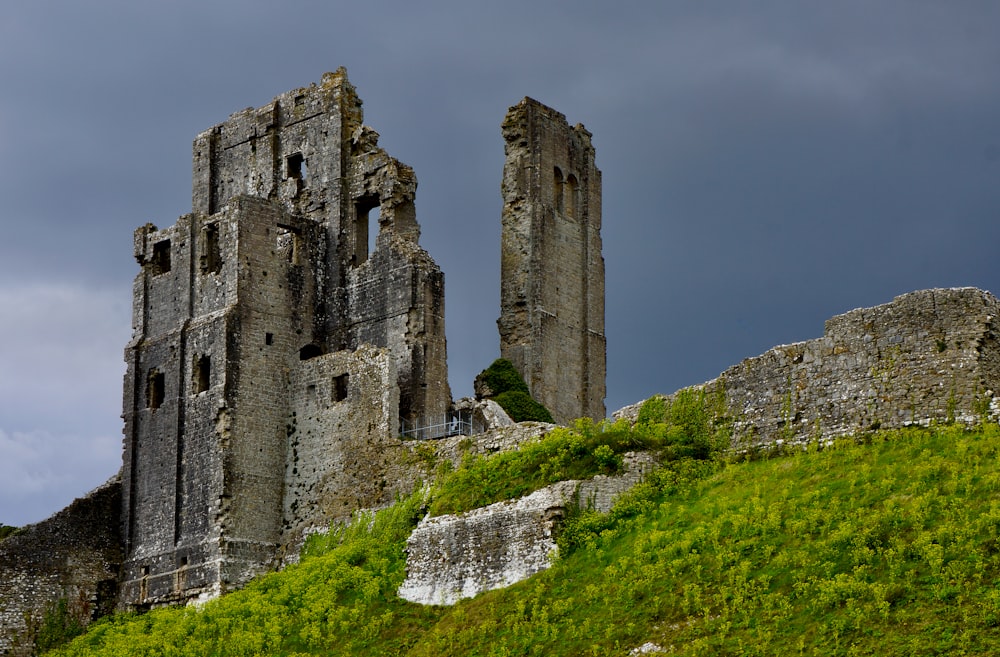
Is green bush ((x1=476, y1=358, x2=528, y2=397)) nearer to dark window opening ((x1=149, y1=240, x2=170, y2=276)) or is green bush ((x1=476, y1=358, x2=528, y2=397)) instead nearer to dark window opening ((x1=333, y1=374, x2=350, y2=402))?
dark window opening ((x1=333, y1=374, x2=350, y2=402))

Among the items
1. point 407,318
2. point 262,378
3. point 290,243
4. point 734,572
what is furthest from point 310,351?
point 734,572

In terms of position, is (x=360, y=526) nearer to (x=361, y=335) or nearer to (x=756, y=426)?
(x=361, y=335)

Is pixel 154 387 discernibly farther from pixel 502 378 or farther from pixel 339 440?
pixel 502 378

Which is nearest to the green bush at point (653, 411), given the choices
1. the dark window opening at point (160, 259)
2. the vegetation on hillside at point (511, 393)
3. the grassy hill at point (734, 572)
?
the grassy hill at point (734, 572)

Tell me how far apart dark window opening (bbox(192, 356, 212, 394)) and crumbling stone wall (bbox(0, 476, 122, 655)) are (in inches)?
144

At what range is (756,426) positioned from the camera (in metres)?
29.1

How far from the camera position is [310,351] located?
132ft

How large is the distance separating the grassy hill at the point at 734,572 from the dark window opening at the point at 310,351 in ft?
25.2

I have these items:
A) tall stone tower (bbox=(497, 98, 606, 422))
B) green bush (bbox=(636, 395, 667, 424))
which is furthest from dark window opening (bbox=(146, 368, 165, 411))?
green bush (bbox=(636, 395, 667, 424))

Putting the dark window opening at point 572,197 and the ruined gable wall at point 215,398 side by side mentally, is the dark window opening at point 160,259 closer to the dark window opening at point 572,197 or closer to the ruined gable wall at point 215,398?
the ruined gable wall at point 215,398

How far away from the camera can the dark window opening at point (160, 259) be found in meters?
42.0

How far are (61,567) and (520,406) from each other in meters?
11.8

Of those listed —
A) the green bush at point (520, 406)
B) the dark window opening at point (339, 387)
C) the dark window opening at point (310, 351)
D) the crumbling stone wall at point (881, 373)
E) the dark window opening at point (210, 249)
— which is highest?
the dark window opening at point (210, 249)

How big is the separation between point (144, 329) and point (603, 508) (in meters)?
16.2
